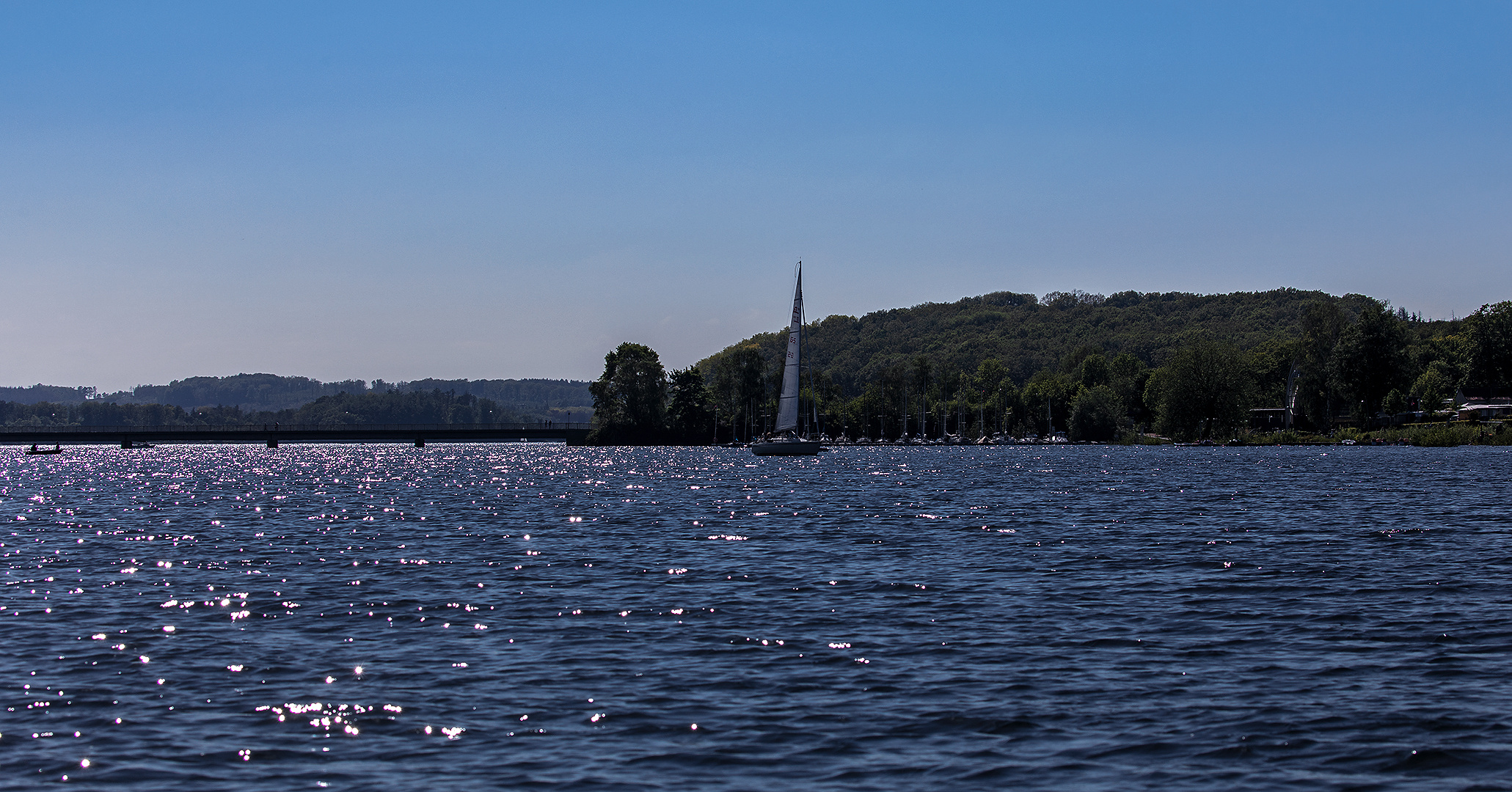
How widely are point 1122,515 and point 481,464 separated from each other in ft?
418

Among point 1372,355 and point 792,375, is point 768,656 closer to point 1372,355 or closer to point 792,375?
point 792,375

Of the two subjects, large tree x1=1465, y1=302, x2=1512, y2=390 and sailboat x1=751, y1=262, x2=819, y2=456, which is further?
large tree x1=1465, y1=302, x2=1512, y2=390

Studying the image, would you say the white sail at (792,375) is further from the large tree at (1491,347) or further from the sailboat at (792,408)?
the large tree at (1491,347)

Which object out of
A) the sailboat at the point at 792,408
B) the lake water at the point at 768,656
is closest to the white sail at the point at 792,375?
the sailboat at the point at 792,408

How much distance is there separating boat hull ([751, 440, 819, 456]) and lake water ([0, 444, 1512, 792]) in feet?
381

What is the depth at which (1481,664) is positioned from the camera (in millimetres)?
21906

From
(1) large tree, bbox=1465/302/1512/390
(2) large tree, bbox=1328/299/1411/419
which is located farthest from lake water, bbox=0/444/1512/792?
(2) large tree, bbox=1328/299/1411/419

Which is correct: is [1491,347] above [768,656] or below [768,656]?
above

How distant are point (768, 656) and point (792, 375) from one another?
14249 centimetres

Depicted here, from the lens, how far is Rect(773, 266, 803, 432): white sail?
164 metres

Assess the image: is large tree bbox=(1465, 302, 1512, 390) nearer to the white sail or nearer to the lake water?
the white sail

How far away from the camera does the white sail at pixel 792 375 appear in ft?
538

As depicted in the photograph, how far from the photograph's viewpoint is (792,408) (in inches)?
6747

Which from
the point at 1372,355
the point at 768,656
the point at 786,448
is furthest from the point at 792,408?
the point at 768,656
